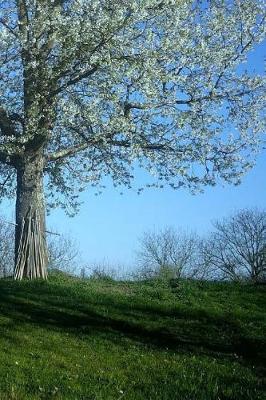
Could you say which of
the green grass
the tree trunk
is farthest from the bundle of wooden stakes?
the green grass

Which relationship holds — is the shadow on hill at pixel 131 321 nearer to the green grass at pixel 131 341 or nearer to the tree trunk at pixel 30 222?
the green grass at pixel 131 341

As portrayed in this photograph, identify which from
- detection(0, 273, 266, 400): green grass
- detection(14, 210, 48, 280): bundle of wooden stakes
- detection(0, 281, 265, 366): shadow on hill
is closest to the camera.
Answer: detection(0, 273, 266, 400): green grass

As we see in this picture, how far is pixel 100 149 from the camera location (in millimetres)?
20703

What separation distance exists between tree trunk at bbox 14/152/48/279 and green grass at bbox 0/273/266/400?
2.54ft

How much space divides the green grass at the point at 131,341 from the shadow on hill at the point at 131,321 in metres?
0.02

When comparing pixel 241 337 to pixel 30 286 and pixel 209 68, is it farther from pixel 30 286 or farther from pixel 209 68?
pixel 209 68

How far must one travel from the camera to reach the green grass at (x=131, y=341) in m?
8.22

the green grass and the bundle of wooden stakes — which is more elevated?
the bundle of wooden stakes

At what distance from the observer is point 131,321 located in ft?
43.9

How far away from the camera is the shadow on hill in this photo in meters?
11.9

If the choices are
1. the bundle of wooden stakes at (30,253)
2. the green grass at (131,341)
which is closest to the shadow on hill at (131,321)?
the green grass at (131,341)

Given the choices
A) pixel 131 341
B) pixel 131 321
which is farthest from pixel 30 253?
pixel 131 341

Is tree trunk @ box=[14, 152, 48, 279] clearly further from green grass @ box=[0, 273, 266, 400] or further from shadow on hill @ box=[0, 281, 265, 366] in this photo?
shadow on hill @ box=[0, 281, 265, 366]

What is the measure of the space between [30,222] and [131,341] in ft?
26.0
